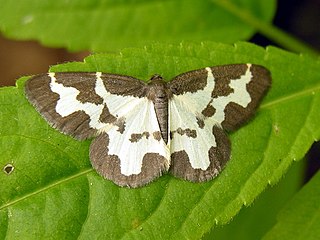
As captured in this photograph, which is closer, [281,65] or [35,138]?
[35,138]

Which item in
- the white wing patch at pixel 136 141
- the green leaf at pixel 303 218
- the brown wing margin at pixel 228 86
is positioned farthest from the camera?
the green leaf at pixel 303 218

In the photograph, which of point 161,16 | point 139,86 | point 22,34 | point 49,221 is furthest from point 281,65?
point 22,34

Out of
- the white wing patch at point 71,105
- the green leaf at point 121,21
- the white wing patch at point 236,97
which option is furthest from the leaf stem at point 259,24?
the white wing patch at point 71,105

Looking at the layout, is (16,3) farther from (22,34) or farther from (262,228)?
(262,228)

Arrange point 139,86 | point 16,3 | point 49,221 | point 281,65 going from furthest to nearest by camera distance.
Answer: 1. point 16,3
2. point 281,65
3. point 139,86
4. point 49,221

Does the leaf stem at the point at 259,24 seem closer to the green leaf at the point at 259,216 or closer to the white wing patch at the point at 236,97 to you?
the green leaf at the point at 259,216

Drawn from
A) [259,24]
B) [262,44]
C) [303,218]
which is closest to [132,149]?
[303,218]

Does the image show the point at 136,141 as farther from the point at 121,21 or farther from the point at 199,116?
the point at 121,21
